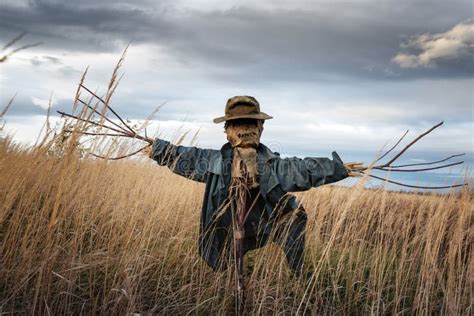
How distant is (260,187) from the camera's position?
2.96 m

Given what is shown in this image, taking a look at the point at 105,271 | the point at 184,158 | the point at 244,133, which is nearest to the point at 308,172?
the point at 244,133

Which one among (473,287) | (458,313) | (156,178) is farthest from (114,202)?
(473,287)

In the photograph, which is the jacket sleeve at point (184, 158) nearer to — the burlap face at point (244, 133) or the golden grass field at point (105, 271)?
the burlap face at point (244, 133)

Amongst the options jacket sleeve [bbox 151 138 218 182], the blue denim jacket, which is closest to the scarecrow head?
the blue denim jacket

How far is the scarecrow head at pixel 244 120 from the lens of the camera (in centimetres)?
300

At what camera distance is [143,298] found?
3.00 metres

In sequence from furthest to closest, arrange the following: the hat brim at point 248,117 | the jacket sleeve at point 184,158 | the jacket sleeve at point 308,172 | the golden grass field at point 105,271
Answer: the jacket sleeve at point 184,158 < the hat brim at point 248,117 < the jacket sleeve at point 308,172 < the golden grass field at point 105,271

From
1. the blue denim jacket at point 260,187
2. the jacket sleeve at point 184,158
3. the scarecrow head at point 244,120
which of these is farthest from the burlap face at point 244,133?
the jacket sleeve at point 184,158

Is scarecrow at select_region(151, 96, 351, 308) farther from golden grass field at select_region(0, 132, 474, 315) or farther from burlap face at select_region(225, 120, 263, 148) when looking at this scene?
golden grass field at select_region(0, 132, 474, 315)

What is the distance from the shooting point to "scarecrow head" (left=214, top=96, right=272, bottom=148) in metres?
3.00

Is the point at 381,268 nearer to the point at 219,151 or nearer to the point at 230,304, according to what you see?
the point at 230,304

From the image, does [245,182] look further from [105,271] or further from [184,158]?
[105,271]

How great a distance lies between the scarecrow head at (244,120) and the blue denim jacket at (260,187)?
12 centimetres

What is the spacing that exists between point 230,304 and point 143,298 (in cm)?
60
